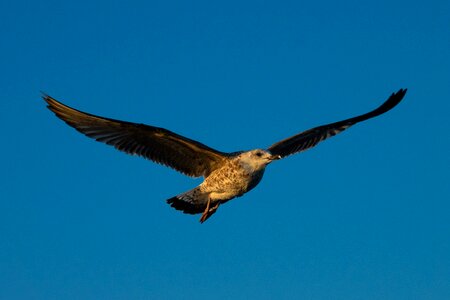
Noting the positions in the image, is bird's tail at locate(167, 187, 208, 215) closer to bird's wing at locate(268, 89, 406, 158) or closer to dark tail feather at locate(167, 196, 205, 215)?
dark tail feather at locate(167, 196, 205, 215)

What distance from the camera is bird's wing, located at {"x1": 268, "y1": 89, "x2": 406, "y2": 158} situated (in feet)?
46.7

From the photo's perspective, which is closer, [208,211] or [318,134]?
[208,211]

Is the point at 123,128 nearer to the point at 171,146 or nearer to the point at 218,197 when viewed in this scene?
the point at 171,146

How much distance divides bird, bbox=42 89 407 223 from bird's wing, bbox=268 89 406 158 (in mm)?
21

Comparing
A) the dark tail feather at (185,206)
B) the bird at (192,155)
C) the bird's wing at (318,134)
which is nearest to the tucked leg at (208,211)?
the bird at (192,155)

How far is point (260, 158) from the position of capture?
1287 cm

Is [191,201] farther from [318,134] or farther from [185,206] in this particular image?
[318,134]

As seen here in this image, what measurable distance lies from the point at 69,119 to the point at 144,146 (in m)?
1.41

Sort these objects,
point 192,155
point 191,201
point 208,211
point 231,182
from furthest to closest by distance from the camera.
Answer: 1. point 191,201
2. point 192,155
3. point 208,211
4. point 231,182

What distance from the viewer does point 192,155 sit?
13.6 m

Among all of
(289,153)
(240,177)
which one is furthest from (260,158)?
(289,153)

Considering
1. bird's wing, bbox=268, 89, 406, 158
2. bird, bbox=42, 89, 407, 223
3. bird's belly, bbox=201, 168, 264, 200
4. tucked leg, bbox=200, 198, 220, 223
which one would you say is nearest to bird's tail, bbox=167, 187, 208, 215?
bird, bbox=42, 89, 407, 223

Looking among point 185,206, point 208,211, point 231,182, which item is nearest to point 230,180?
point 231,182

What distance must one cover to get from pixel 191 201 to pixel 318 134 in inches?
113
